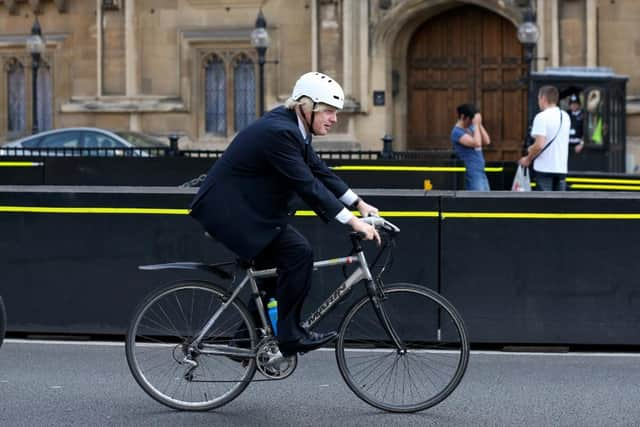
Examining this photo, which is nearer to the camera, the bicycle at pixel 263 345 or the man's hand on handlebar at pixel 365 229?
the man's hand on handlebar at pixel 365 229

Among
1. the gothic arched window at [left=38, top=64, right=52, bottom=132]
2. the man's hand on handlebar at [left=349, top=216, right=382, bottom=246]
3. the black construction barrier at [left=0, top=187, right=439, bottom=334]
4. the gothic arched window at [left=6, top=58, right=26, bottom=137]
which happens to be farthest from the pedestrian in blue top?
the gothic arched window at [left=6, top=58, right=26, bottom=137]

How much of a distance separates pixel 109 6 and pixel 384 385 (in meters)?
25.1

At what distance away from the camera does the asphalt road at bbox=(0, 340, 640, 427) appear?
773cm

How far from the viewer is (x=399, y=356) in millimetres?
7680

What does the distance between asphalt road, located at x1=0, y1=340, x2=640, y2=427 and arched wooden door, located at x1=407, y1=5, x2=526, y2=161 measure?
66.8 ft

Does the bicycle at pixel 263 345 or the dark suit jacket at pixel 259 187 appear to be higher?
the dark suit jacket at pixel 259 187

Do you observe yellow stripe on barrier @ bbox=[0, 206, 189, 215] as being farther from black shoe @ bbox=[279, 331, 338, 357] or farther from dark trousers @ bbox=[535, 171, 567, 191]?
dark trousers @ bbox=[535, 171, 567, 191]

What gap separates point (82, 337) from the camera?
1070cm

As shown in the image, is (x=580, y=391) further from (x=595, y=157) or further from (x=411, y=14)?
(x=411, y=14)

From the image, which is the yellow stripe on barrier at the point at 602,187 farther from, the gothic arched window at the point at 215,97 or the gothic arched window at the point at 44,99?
the gothic arched window at the point at 44,99

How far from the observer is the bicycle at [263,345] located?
7562 millimetres

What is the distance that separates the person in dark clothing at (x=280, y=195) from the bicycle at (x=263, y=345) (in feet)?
0.38

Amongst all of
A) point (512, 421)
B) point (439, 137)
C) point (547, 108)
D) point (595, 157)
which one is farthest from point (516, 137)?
point (512, 421)

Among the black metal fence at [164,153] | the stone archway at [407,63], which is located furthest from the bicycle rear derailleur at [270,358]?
the stone archway at [407,63]
